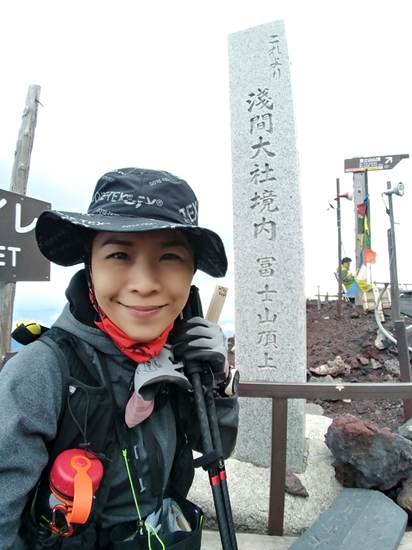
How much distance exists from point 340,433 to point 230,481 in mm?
984

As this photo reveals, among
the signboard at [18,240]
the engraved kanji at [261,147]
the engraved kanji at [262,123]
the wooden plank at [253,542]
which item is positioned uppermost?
the engraved kanji at [262,123]

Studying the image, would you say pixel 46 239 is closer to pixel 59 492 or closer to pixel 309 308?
pixel 59 492

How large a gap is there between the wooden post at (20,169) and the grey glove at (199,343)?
279 centimetres

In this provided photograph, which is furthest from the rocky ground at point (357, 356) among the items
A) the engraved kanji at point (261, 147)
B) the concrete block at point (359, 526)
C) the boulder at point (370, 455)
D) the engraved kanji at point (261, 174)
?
the engraved kanji at point (261, 147)

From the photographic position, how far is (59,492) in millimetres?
926

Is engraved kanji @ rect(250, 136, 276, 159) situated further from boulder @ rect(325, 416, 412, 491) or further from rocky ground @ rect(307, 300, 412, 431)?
rocky ground @ rect(307, 300, 412, 431)

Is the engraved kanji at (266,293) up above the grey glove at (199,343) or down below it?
above

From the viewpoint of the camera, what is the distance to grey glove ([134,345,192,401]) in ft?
3.38

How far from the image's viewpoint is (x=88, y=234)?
124 cm

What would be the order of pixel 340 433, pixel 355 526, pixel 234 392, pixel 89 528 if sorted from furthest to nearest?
pixel 340 433 < pixel 355 526 < pixel 234 392 < pixel 89 528

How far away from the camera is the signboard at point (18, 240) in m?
2.88

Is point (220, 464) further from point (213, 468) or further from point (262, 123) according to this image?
point (262, 123)

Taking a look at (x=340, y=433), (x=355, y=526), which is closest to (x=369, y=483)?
(x=340, y=433)

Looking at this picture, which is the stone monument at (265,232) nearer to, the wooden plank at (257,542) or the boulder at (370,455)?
the boulder at (370,455)
